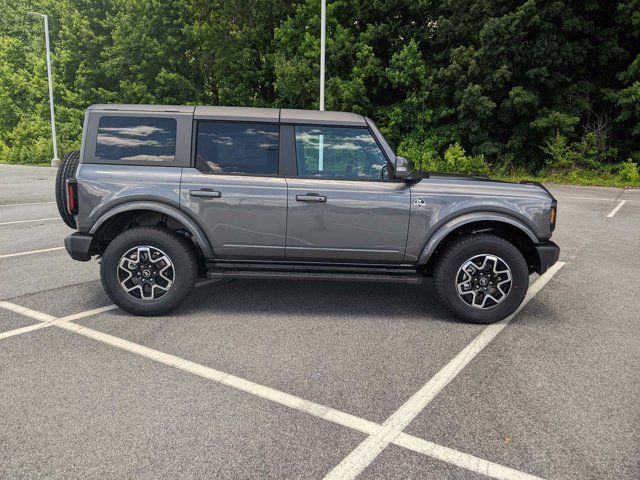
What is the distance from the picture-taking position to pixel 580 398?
3.28 meters

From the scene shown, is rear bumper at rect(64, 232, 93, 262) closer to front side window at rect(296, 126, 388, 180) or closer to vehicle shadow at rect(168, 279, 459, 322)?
vehicle shadow at rect(168, 279, 459, 322)

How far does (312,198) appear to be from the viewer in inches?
178

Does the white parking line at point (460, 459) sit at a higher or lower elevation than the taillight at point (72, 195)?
lower

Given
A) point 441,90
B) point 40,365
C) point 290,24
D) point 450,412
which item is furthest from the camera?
point 290,24

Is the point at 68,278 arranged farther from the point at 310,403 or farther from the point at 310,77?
the point at 310,77

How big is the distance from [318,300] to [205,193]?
5.41ft

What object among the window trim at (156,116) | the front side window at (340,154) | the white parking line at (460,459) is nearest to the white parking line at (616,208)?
the front side window at (340,154)

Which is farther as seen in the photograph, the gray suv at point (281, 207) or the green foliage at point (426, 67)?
the green foliage at point (426, 67)

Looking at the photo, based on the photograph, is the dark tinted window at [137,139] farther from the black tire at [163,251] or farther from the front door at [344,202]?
the front door at [344,202]

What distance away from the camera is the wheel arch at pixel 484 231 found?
15.0ft

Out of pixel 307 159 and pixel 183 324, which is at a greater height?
pixel 307 159

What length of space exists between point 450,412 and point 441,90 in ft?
74.0

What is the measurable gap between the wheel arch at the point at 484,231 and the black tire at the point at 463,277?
0.47 feet

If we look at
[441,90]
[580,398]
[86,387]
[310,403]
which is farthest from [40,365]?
[441,90]
